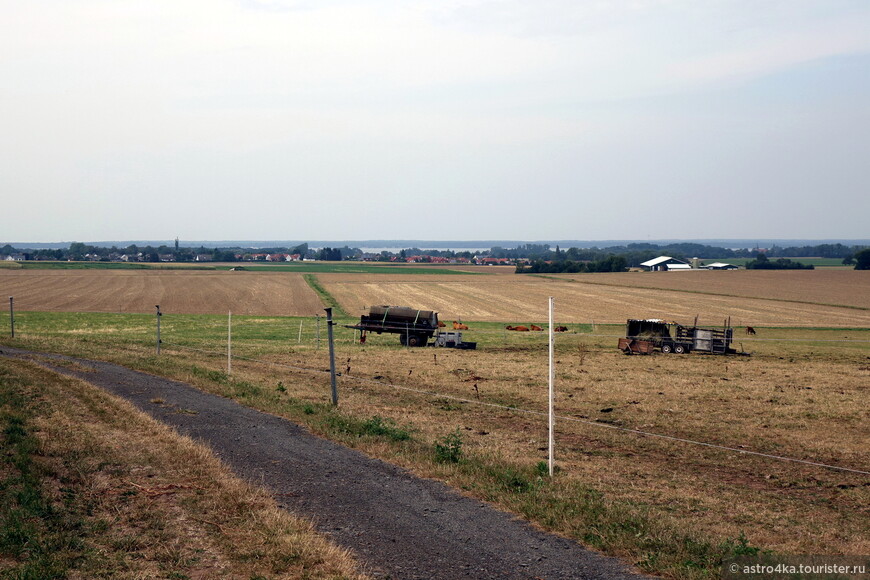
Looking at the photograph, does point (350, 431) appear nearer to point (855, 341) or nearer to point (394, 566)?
point (394, 566)

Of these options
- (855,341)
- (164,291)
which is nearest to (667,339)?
(855,341)

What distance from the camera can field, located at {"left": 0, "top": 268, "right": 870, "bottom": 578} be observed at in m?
10.2

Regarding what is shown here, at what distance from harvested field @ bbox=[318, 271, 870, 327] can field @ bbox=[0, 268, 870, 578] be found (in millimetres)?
9060

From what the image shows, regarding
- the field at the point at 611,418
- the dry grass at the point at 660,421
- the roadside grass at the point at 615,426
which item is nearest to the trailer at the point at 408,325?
the field at the point at 611,418

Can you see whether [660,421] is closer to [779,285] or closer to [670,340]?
[670,340]

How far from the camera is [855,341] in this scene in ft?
143

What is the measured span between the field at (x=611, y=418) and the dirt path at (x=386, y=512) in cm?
48

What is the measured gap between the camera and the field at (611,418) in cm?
1019

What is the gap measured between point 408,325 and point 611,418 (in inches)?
899

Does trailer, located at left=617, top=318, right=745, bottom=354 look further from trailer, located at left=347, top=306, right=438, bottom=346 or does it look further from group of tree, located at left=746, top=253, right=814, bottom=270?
group of tree, located at left=746, top=253, right=814, bottom=270

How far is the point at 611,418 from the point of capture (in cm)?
1975

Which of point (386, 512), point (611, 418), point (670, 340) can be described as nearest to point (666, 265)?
point (670, 340)

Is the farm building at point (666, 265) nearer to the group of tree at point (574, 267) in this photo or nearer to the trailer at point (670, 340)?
the group of tree at point (574, 267)

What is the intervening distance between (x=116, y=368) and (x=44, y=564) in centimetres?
1796
